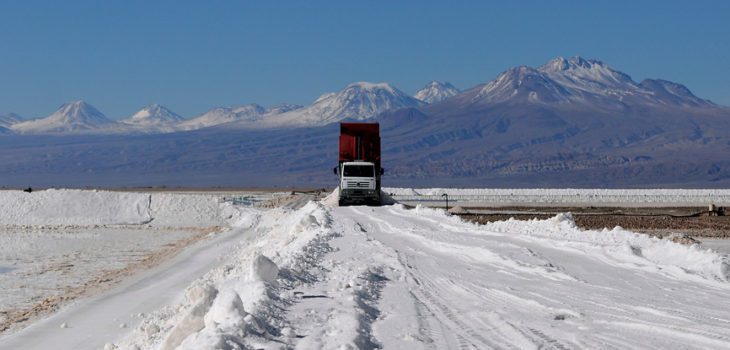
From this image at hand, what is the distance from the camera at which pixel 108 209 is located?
5322 centimetres

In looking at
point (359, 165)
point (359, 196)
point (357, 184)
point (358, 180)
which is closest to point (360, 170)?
point (359, 165)

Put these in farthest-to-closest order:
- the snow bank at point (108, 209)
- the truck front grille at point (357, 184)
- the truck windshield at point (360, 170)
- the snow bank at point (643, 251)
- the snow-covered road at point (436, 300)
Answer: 1. the snow bank at point (108, 209)
2. the truck front grille at point (357, 184)
3. the truck windshield at point (360, 170)
4. the snow bank at point (643, 251)
5. the snow-covered road at point (436, 300)

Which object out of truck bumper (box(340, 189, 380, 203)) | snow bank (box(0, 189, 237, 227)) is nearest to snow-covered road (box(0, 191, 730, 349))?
truck bumper (box(340, 189, 380, 203))

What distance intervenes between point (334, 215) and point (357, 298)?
25.2 m

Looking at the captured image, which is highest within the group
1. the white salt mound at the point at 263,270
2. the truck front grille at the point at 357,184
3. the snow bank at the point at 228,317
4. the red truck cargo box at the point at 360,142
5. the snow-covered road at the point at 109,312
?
the red truck cargo box at the point at 360,142

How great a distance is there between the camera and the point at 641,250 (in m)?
21.1

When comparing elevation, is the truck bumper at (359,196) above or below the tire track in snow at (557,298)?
above

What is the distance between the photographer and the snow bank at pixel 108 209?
50594 mm

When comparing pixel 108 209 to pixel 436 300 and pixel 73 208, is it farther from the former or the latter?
pixel 436 300

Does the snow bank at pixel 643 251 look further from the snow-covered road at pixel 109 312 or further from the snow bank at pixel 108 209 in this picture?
the snow bank at pixel 108 209

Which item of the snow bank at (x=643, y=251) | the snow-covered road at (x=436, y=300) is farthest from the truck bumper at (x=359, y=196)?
the snow-covered road at (x=436, y=300)

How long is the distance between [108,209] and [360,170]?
13.7 meters

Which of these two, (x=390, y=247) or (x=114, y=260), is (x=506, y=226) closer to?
(x=390, y=247)

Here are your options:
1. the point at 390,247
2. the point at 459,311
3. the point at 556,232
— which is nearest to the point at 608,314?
the point at 459,311
